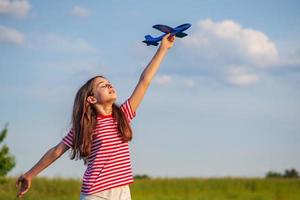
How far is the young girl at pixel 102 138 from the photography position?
3.79m

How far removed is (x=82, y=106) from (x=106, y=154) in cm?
41

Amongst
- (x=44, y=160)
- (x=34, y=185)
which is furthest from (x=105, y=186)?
(x=34, y=185)

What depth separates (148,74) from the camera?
398cm

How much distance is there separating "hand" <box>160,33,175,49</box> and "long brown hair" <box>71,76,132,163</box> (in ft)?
1.71

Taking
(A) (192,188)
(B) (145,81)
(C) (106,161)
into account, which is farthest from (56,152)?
(A) (192,188)

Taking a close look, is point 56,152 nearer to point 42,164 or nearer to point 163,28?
point 42,164

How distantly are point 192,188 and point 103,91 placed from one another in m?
12.9

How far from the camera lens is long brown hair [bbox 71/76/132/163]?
153 inches

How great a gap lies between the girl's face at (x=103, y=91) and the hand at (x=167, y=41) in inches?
18.1

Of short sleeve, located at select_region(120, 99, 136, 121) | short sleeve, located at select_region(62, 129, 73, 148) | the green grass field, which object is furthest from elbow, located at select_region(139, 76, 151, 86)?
the green grass field

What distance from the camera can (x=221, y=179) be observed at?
56.3 ft

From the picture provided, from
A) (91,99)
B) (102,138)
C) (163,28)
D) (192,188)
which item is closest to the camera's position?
(102,138)

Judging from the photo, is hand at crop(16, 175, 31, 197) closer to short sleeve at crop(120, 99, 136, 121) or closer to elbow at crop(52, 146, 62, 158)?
elbow at crop(52, 146, 62, 158)

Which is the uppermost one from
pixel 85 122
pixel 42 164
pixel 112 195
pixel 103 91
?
pixel 103 91
